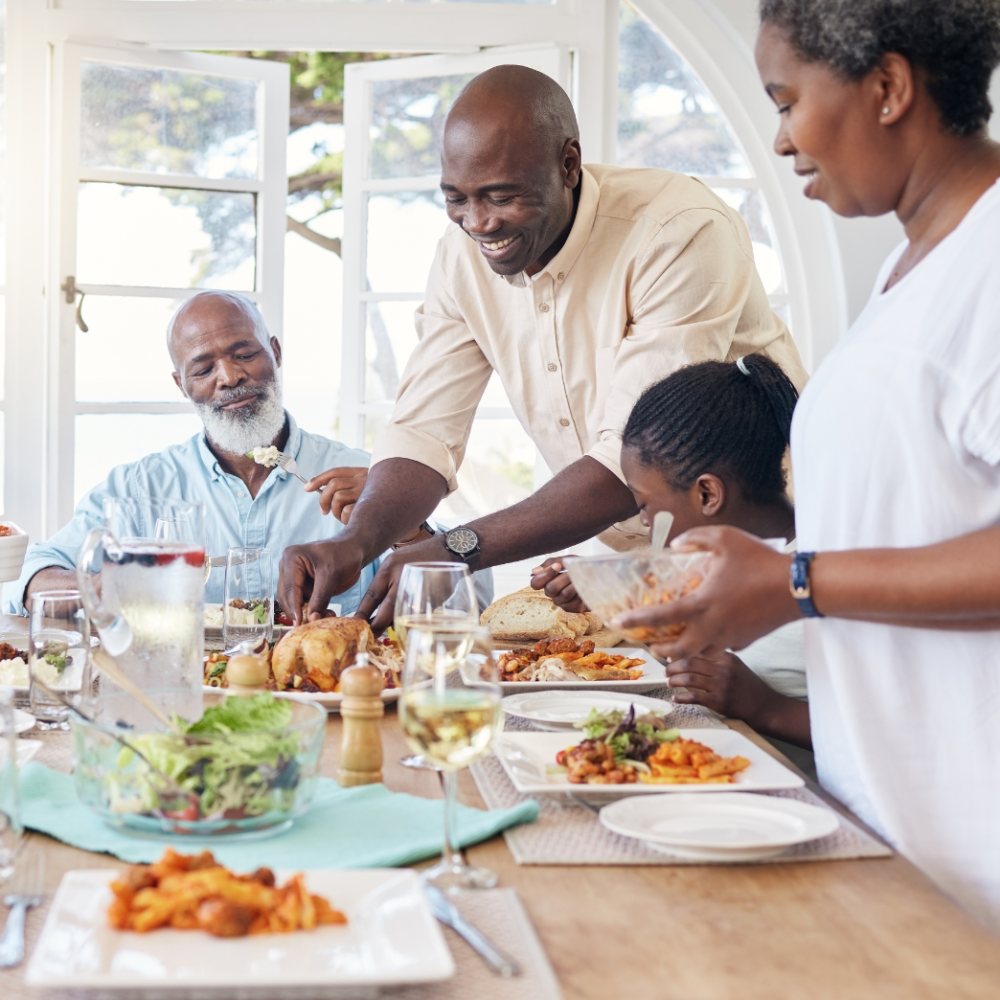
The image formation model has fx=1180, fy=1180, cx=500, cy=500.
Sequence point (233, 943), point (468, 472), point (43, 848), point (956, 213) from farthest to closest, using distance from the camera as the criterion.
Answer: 1. point (468, 472)
2. point (956, 213)
3. point (43, 848)
4. point (233, 943)

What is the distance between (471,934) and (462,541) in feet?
4.99

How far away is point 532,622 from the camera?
2.57m

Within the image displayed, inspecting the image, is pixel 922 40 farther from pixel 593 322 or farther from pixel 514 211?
pixel 593 322

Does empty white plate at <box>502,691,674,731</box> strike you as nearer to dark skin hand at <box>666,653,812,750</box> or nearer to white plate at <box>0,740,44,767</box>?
dark skin hand at <box>666,653,812,750</box>

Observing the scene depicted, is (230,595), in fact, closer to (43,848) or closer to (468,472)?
(43,848)

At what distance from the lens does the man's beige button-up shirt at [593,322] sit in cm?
262

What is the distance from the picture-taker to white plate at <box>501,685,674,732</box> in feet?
5.59

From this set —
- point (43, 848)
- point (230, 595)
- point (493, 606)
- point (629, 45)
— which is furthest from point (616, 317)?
point (629, 45)

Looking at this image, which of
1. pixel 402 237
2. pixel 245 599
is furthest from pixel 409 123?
pixel 245 599

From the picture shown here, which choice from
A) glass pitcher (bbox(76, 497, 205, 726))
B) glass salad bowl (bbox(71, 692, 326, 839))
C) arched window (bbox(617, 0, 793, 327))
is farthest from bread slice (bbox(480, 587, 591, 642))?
arched window (bbox(617, 0, 793, 327))

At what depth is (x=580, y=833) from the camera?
1249 mm

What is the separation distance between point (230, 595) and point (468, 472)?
251 centimetres

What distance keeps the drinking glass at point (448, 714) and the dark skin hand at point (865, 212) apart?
26 cm

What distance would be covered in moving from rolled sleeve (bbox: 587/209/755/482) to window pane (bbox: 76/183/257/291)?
2302mm
